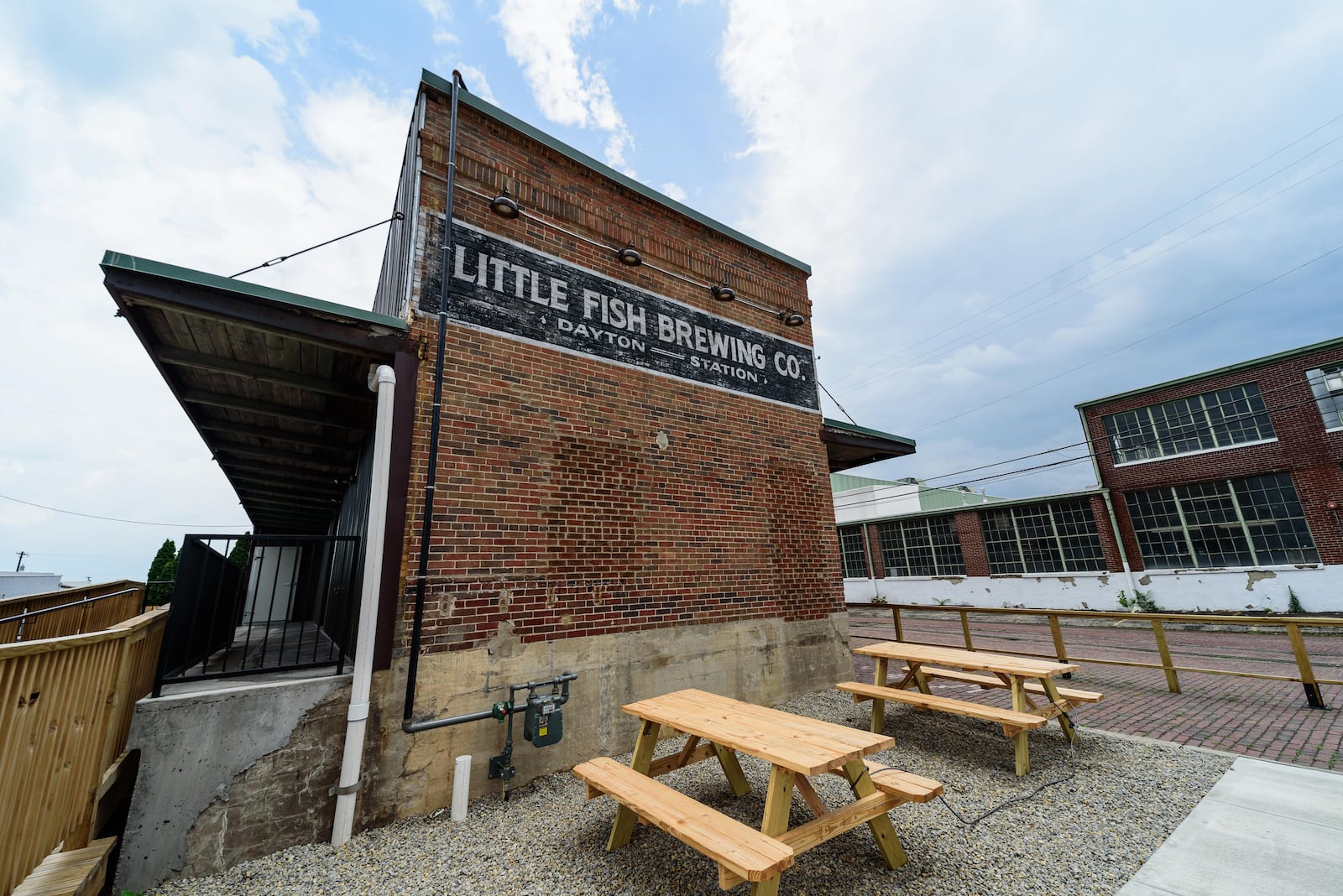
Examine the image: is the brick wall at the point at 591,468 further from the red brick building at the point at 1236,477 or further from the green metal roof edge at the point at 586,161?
the red brick building at the point at 1236,477

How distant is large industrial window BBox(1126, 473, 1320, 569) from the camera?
14.8 metres

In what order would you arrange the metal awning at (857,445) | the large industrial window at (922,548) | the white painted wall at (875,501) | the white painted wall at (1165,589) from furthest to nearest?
1. the white painted wall at (875,501)
2. the large industrial window at (922,548)
3. the white painted wall at (1165,589)
4. the metal awning at (857,445)

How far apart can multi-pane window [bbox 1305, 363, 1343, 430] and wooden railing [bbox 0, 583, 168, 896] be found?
2482 cm

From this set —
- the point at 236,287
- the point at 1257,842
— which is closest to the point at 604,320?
the point at 236,287

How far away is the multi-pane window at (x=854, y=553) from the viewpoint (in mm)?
24688

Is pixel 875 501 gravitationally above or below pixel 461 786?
above

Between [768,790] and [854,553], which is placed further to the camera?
[854,553]

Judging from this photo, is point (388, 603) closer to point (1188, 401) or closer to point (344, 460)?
point (344, 460)

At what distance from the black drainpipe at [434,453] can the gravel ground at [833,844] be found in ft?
2.65

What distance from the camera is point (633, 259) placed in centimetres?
600

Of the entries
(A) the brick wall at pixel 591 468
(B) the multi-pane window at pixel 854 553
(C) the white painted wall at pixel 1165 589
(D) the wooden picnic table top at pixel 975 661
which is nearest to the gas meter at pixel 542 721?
(A) the brick wall at pixel 591 468

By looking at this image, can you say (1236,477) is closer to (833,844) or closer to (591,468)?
(833,844)

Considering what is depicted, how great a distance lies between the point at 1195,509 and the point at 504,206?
72.2ft

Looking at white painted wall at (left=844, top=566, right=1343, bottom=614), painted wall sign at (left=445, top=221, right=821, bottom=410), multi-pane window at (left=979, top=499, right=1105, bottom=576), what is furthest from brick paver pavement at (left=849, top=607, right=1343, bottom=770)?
multi-pane window at (left=979, top=499, right=1105, bottom=576)
